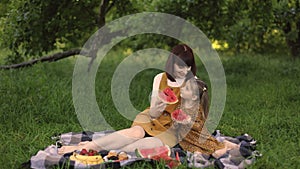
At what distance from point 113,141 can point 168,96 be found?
585 millimetres

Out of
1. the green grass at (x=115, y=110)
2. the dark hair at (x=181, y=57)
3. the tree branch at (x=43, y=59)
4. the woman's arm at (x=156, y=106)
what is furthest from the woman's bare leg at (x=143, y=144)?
the tree branch at (x=43, y=59)

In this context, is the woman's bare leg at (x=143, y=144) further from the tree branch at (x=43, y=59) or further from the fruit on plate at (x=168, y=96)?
the tree branch at (x=43, y=59)

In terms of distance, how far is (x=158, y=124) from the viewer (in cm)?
406

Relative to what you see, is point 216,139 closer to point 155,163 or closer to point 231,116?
point 155,163

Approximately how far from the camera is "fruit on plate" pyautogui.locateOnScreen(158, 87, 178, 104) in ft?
13.0

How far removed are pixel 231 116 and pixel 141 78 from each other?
211 cm

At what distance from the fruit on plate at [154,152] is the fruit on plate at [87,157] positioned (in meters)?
0.32

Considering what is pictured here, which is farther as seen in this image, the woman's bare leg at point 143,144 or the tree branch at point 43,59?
the tree branch at point 43,59

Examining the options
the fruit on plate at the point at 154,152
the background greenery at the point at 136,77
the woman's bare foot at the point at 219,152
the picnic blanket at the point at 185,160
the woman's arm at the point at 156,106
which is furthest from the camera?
the background greenery at the point at 136,77

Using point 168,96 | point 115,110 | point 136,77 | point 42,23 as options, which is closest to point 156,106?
point 168,96

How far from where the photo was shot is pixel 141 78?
714 centimetres

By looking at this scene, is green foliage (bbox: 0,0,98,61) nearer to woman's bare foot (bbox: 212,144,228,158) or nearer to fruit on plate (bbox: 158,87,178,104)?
fruit on plate (bbox: 158,87,178,104)

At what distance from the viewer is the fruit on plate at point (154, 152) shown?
12.5 ft

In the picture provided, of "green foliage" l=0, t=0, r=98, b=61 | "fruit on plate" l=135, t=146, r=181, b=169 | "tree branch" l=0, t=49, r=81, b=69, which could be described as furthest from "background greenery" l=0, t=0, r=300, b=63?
"fruit on plate" l=135, t=146, r=181, b=169
